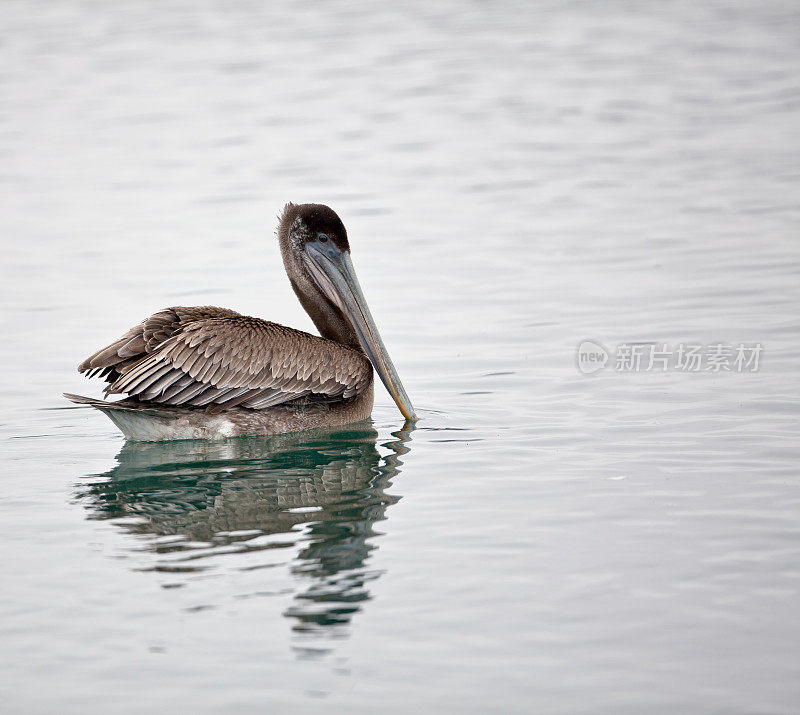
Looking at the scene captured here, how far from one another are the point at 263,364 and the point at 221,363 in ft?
0.77

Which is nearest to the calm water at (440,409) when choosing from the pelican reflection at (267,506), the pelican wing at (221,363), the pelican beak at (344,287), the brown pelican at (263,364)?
the pelican reflection at (267,506)

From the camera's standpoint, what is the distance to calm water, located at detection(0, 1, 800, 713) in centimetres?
418

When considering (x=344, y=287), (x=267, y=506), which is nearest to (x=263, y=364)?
(x=344, y=287)

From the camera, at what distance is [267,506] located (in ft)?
18.8

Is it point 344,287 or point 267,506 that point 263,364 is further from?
point 267,506

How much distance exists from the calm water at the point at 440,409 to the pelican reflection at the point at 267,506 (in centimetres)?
2

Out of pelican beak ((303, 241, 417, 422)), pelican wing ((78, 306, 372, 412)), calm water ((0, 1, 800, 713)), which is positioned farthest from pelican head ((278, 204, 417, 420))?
calm water ((0, 1, 800, 713))

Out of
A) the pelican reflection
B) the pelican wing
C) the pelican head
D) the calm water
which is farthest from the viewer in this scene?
the pelican head

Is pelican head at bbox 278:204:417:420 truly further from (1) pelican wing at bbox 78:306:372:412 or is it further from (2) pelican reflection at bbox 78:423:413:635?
(2) pelican reflection at bbox 78:423:413:635

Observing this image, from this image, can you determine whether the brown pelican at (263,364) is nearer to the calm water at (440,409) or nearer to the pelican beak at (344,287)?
the pelican beak at (344,287)

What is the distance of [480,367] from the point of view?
8.22m

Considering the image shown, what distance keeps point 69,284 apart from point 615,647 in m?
7.58

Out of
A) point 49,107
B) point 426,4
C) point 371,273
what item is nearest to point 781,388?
point 371,273

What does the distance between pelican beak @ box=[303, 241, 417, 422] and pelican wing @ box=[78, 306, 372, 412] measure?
0.17m
